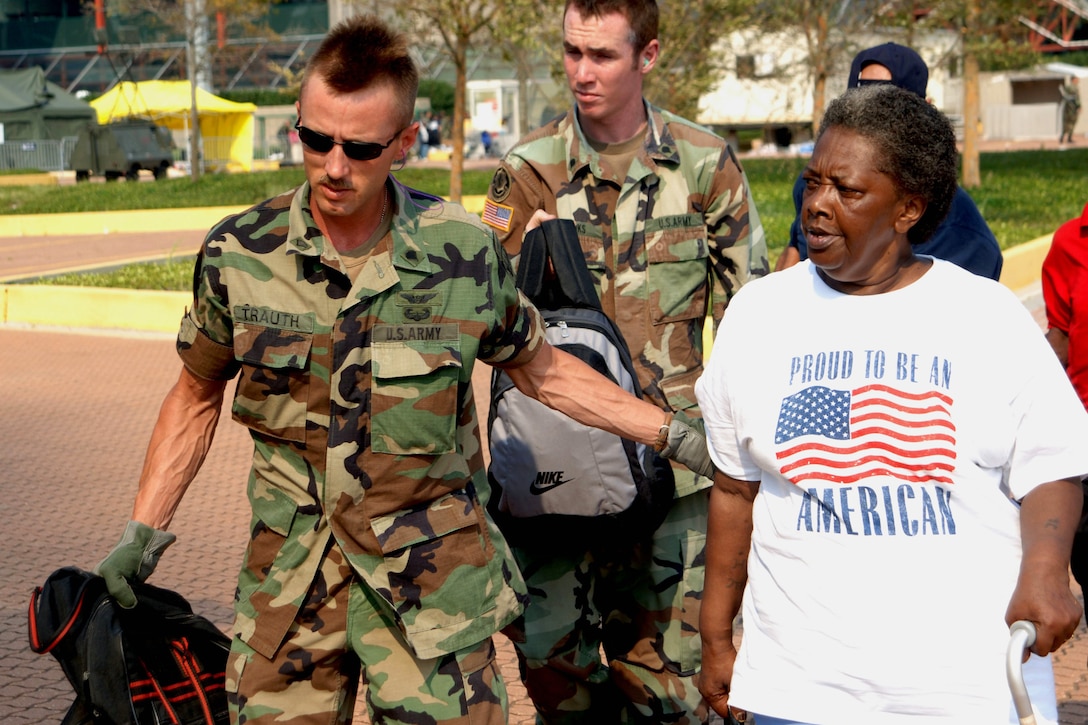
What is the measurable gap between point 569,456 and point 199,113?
35.9 m

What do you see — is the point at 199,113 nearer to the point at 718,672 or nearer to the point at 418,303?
the point at 418,303

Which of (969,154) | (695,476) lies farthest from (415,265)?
(969,154)

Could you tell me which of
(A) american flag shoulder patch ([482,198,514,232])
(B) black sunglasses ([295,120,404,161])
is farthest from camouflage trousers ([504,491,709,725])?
(B) black sunglasses ([295,120,404,161])

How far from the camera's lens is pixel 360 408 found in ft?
9.69

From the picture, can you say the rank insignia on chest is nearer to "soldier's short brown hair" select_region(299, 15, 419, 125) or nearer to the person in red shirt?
"soldier's short brown hair" select_region(299, 15, 419, 125)

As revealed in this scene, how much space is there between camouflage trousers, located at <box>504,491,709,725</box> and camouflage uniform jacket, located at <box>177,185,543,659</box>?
0.86 metres

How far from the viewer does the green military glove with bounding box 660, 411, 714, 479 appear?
333 centimetres

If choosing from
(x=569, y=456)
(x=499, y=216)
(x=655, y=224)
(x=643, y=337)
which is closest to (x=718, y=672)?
(x=569, y=456)

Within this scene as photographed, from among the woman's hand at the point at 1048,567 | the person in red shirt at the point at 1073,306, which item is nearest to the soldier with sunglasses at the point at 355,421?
the woman's hand at the point at 1048,567

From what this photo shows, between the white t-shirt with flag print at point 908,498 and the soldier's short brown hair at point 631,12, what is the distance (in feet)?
5.87

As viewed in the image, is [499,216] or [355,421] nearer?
[355,421]

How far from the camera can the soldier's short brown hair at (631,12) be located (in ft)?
13.6

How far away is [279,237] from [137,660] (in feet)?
3.02

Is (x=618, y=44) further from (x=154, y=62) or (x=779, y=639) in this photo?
(x=154, y=62)
